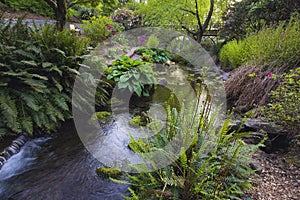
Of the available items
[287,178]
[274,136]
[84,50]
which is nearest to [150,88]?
[84,50]

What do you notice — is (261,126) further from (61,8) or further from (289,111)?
(61,8)

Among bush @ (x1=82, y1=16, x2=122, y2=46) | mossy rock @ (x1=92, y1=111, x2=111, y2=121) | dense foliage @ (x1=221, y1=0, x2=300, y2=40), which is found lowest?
mossy rock @ (x1=92, y1=111, x2=111, y2=121)

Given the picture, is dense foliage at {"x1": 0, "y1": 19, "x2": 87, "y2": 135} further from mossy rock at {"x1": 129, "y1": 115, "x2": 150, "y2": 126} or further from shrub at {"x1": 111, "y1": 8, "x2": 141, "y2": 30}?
shrub at {"x1": 111, "y1": 8, "x2": 141, "y2": 30}

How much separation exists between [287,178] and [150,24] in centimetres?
1030

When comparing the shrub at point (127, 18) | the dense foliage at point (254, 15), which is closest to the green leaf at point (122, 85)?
the dense foliage at point (254, 15)

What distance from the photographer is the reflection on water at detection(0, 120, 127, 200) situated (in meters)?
2.10

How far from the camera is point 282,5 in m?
6.75

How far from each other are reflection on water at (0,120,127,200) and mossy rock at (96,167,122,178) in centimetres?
6

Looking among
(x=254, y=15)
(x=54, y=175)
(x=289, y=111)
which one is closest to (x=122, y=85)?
(x=54, y=175)

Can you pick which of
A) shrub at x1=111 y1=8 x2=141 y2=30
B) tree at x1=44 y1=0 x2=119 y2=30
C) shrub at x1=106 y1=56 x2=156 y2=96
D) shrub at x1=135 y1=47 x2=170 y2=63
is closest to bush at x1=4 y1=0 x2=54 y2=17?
shrub at x1=111 y1=8 x2=141 y2=30

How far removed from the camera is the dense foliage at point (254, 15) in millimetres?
6676

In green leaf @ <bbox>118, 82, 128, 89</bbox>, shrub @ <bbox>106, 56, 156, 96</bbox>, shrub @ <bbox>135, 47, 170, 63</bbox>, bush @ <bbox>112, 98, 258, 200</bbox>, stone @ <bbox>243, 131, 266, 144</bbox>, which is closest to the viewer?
bush @ <bbox>112, 98, 258, 200</bbox>

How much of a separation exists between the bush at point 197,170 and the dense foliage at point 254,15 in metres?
4.70

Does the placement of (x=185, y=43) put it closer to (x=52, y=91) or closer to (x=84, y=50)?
(x=84, y=50)
